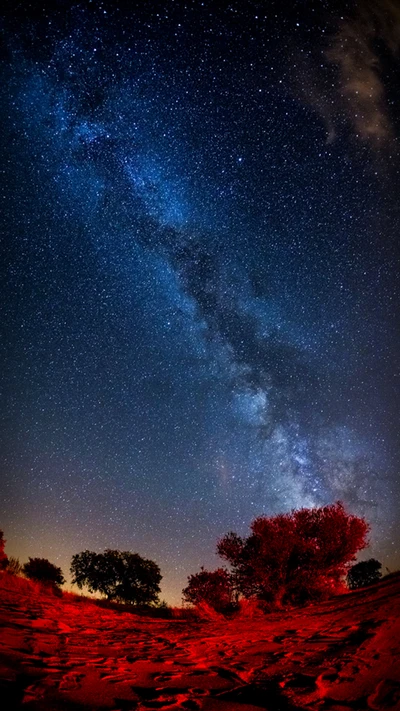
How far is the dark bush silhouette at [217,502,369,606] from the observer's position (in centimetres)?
1446

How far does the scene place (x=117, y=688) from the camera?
441 cm

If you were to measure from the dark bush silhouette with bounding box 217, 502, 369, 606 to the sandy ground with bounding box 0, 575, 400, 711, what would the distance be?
575 centimetres

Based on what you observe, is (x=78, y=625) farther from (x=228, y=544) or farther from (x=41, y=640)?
(x=228, y=544)

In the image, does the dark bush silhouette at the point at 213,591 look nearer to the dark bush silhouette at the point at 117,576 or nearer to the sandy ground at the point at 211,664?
the sandy ground at the point at 211,664

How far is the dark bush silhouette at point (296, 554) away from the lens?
47.4 ft

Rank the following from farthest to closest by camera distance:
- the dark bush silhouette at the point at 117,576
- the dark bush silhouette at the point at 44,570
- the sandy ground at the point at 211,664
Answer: the dark bush silhouette at the point at 117,576
the dark bush silhouette at the point at 44,570
the sandy ground at the point at 211,664

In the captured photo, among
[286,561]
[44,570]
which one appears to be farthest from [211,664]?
[44,570]

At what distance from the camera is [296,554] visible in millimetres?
15070

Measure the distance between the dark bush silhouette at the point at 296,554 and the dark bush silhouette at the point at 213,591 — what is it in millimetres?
690

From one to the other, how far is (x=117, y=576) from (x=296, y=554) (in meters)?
23.8

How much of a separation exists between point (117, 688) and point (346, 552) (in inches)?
535

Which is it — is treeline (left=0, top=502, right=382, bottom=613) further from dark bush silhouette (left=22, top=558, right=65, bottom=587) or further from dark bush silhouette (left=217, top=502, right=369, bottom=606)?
dark bush silhouette (left=22, top=558, right=65, bottom=587)

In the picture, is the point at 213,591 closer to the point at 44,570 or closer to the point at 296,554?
the point at 296,554

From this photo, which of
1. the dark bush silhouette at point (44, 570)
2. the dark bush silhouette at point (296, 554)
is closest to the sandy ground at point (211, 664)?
the dark bush silhouette at point (296, 554)
